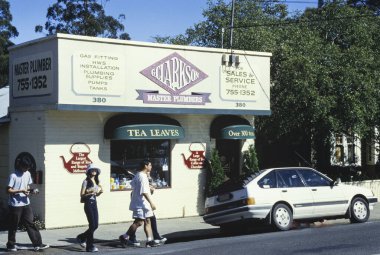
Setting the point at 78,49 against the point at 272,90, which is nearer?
the point at 78,49

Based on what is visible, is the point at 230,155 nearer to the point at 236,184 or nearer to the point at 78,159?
the point at 236,184

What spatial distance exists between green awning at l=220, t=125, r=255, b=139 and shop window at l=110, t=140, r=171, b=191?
5.63 ft

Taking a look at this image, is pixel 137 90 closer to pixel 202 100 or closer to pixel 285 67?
pixel 202 100

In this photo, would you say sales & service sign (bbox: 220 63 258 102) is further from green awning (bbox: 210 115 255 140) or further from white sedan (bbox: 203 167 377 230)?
white sedan (bbox: 203 167 377 230)

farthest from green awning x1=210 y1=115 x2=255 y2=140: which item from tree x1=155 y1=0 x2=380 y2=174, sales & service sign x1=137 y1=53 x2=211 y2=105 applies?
tree x1=155 y1=0 x2=380 y2=174

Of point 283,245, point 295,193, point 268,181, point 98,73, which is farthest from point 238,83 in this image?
point 283,245

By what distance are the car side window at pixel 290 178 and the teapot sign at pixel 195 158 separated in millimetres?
3791

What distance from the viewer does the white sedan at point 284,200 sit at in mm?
13398

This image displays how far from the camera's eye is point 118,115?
15.9m

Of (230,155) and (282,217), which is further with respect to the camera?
(230,155)

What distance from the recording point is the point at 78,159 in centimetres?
1534

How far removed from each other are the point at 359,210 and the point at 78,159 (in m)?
7.01

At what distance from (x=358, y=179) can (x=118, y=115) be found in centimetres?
1156

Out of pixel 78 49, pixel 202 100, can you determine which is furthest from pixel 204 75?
pixel 78 49
